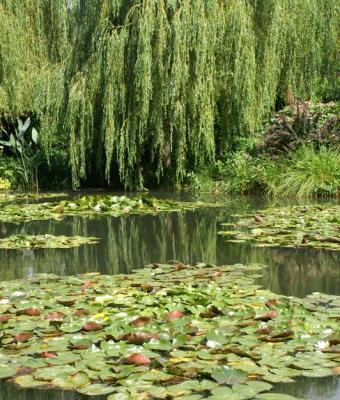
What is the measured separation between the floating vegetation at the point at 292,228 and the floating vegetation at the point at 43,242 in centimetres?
159

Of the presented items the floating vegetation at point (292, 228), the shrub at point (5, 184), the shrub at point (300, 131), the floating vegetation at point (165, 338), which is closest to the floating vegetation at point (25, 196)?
the shrub at point (5, 184)

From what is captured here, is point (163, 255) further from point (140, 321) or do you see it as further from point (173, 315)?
point (140, 321)

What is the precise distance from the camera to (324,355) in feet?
10.6

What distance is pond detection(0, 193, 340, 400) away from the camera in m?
3.03

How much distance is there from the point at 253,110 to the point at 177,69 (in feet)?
5.90

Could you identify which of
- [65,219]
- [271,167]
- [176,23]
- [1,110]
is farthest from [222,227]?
[1,110]

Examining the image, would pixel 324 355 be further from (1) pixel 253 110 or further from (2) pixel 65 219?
(1) pixel 253 110

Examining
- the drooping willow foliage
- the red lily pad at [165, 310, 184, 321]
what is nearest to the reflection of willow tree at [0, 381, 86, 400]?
the red lily pad at [165, 310, 184, 321]

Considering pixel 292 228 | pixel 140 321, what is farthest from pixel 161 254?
pixel 140 321

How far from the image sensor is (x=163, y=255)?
6.36m

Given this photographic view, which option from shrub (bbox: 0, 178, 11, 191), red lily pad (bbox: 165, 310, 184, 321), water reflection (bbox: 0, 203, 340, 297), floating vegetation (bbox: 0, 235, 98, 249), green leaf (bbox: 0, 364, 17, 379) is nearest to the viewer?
green leaf (bbox: 0, 364, 17, 379)

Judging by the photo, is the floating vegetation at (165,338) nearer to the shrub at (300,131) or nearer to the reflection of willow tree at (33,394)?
the reflection of willow tree at (33,394)

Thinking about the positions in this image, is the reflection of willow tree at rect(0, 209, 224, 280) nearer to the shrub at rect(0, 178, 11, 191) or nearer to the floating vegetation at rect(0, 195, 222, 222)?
the floating vegetation at rect(0, 195, 222, 222)

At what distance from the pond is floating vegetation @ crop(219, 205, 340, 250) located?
0.20 metres
